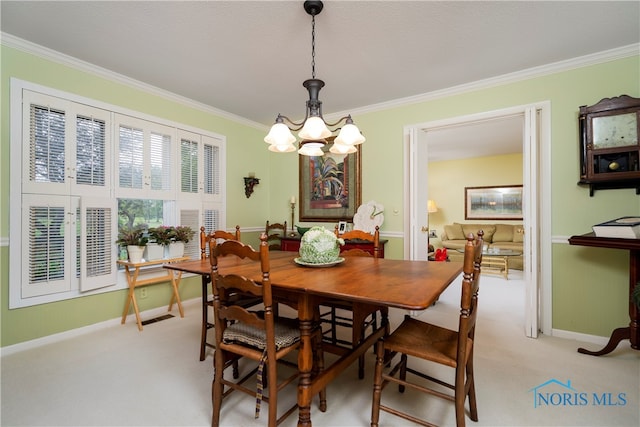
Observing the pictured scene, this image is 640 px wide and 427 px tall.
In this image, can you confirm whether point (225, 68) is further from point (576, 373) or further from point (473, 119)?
point (576, 373)

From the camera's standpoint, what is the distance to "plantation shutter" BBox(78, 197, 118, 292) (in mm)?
2799

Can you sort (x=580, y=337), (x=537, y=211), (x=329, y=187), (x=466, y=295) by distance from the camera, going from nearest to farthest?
(x=466, y=295)
(x=580, y=337)
(x=537, y=211)
(x=329, y=187)

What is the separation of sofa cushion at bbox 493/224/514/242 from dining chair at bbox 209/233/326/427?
586 cm

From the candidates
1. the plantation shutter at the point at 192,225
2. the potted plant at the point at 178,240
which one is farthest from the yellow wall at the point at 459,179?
the potted plant at the point at 178,240

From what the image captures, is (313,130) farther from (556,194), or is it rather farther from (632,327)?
(632,327)

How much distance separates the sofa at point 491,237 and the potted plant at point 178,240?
15.4 ft

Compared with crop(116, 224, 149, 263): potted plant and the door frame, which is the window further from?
the door frame

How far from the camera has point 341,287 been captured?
4.67 ft

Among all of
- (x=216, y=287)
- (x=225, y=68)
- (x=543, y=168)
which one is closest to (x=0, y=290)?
(x=216, y=287)

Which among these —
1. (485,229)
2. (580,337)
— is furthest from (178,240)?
(485,229)

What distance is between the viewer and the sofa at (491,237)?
5.83m

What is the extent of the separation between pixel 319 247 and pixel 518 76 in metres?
2.68

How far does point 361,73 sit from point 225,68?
129 cm

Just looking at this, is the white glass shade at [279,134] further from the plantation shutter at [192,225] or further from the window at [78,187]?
the plantation shutter at [192,225]
